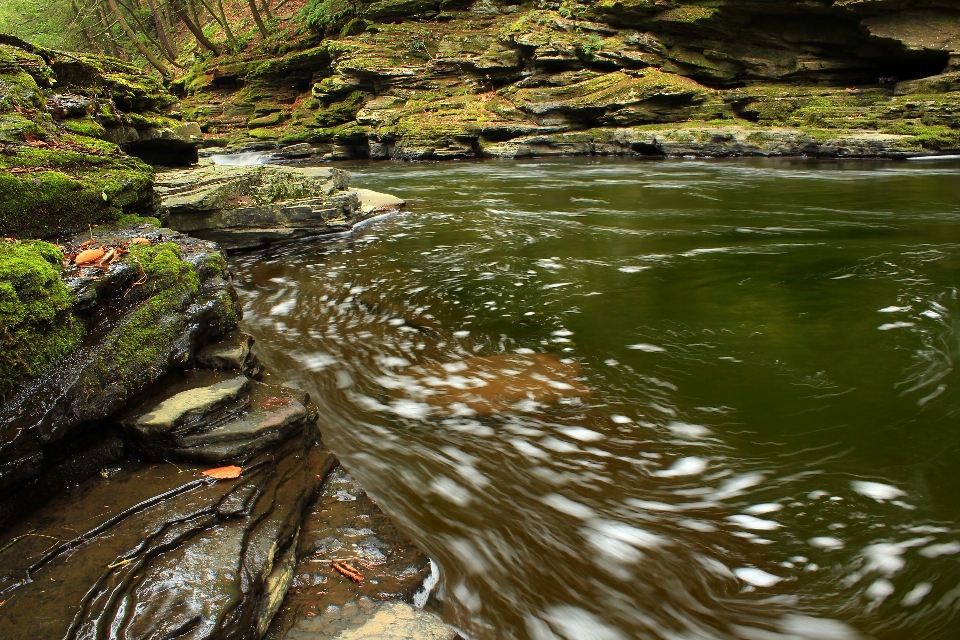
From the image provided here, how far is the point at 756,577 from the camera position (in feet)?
7.73

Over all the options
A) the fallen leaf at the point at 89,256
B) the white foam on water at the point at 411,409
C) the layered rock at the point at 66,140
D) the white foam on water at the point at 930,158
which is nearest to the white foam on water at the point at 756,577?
the white foam on water at the point at 411,409

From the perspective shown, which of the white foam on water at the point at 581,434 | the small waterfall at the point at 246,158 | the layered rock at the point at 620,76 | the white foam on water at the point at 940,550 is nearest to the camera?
the white foam on water at the point at 940,550

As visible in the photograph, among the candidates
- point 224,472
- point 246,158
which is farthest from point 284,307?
point 246,158

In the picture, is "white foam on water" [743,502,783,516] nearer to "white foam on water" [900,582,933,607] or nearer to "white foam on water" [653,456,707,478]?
"white foam on water" [653,456,707,478]

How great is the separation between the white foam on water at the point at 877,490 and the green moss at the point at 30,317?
13.1 feet

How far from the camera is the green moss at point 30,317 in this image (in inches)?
90.7

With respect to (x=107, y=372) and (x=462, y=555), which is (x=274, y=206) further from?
(x=462, y=555)

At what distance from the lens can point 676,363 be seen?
14.1ft

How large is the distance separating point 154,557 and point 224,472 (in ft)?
1.68

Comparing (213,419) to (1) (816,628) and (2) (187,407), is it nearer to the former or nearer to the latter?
(2) (187,407)

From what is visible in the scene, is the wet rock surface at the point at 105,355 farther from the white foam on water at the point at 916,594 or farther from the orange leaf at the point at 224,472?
the white foam on water at the point at 916,594

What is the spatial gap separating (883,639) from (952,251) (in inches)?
277

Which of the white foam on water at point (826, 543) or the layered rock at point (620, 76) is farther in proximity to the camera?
the layered rock at point (620, 76)

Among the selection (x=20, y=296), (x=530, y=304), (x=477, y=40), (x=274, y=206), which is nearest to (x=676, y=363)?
(x=530, y=304)
